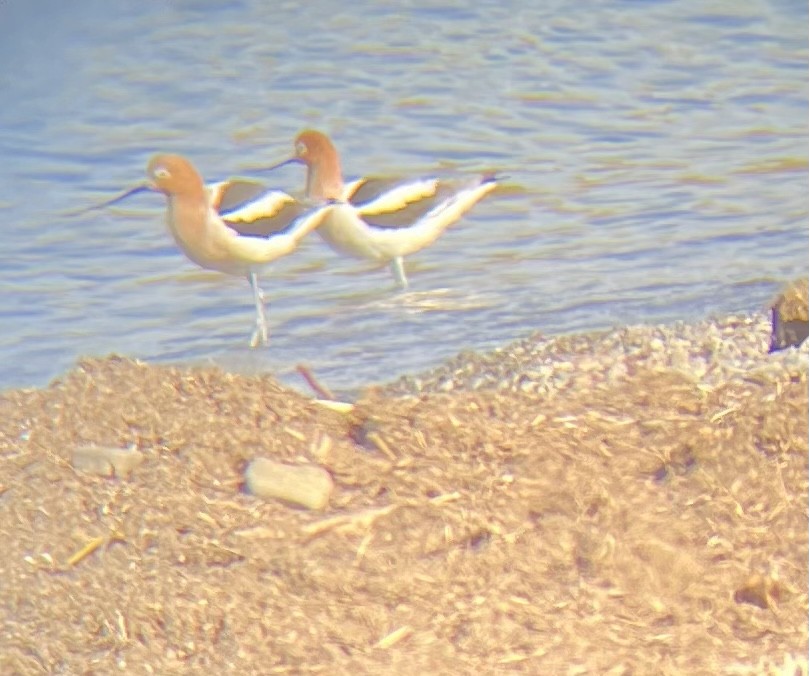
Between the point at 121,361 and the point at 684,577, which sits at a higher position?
the point at 121,361

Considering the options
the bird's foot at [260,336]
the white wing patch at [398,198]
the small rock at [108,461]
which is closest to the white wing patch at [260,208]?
the white wing patch at [398,198]

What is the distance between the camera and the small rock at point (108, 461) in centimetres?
378

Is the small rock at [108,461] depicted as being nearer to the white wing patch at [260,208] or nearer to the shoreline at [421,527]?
the shoreline at [421,527]

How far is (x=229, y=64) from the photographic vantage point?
9.64 meters

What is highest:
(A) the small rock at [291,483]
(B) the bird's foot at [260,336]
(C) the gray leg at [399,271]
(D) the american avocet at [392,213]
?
(A) the small rock at [291,483]

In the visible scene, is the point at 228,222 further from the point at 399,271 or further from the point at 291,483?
the point at 291,483

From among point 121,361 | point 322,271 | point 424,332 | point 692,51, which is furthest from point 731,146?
point 121,361

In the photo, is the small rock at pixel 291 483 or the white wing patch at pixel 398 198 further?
the white wing patch at pixel 398 198

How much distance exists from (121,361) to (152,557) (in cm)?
117

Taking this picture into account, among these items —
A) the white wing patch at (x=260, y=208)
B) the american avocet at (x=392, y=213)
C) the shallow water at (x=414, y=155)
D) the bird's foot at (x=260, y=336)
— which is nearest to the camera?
the bird's foot at (x=260, y=336)

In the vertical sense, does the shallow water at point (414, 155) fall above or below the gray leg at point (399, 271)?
above

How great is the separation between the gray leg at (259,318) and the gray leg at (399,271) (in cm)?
68

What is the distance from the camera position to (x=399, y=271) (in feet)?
24.8

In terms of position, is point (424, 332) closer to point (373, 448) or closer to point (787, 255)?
point (787, 255)
